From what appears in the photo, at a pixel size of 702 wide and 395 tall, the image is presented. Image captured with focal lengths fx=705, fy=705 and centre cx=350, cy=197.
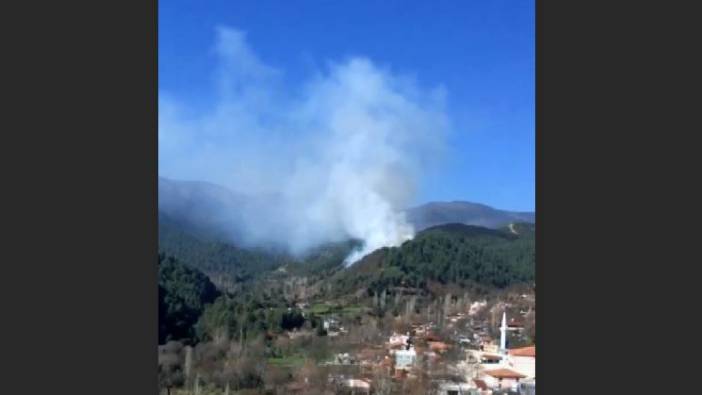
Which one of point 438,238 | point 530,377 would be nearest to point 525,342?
point 530,377

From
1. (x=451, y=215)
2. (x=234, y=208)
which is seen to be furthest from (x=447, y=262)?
(x=234, y=208)

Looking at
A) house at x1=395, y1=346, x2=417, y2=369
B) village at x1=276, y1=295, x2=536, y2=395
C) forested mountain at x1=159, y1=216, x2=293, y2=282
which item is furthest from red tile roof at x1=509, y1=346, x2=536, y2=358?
forested mountain at x1=159, y1=216, x2=293, y2=282

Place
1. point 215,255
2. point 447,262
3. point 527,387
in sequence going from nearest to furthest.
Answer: point 527,387
point 447,262
point 215,255

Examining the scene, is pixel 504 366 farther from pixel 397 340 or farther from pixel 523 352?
pixel 397 340

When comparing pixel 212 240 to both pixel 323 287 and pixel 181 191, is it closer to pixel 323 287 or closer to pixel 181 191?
pixel 181 191

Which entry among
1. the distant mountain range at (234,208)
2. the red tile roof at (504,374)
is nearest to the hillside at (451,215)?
the distant mountain range at (234,208)

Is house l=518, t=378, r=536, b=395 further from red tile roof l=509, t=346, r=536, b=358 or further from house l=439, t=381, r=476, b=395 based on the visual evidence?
house l=439, t=381, r=476, b=395

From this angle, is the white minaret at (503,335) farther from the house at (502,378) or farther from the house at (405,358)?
the house at (405,358)

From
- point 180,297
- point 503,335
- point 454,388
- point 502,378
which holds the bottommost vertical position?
point 454,388
